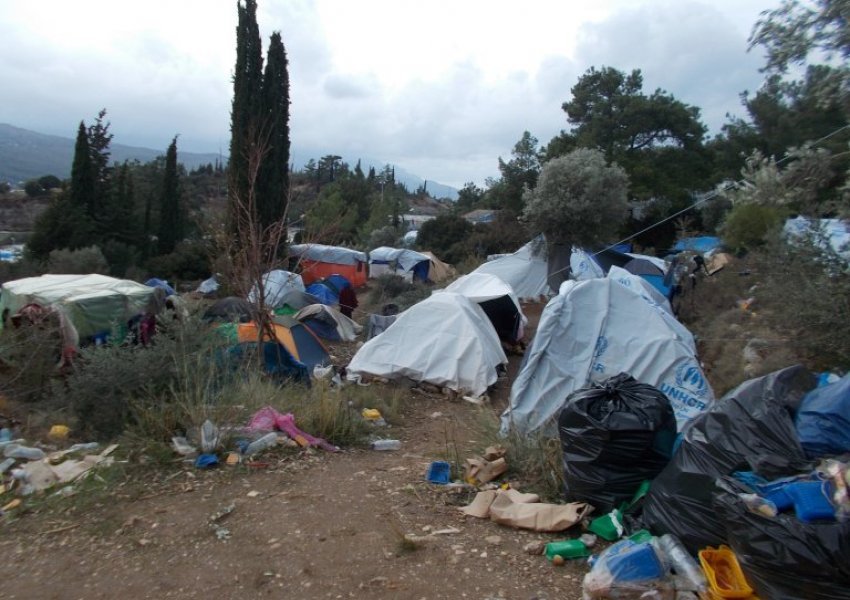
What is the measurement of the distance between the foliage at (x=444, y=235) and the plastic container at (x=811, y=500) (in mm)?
28472

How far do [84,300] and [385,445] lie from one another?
26.7ft

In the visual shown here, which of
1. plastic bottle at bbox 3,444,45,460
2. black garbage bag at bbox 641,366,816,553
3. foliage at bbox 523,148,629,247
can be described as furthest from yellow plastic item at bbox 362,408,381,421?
foliage at bbox 523,148,629,247

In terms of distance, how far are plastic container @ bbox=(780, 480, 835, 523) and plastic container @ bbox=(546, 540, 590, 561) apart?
42.1 inches

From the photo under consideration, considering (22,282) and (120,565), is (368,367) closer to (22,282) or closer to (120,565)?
(120,565)

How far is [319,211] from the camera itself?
40438 millimetres

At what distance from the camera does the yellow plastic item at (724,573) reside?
2525 millimetres

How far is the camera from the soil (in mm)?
2961

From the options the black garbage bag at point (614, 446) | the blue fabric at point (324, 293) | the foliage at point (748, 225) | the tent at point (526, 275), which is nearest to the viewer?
the black garbage bag at point (614, 446)

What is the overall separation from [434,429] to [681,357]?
2841 millimetres

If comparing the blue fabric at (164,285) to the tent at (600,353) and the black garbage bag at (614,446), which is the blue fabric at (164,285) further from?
the black garbage bag at (614,446)

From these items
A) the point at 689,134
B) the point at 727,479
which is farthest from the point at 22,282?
the point at 689,134

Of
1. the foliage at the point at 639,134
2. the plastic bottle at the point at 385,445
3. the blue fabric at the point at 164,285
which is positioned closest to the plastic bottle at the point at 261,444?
the plastic bottle at the point at 385,445

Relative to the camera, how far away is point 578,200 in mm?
14617

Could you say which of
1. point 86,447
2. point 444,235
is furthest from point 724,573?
point 444,235
